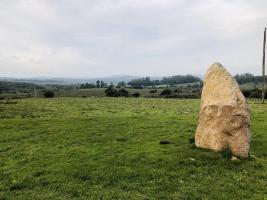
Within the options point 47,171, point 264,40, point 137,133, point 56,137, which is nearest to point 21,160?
point 47,171

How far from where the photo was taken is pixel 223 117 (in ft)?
43.2

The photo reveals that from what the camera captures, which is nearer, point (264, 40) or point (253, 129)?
point (253, 129)

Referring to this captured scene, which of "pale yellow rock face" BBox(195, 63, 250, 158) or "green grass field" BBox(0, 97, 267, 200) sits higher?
"pale yellow rock face" BBox(195, 63, 250, 158)

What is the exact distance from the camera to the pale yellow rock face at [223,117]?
12867 millimetres

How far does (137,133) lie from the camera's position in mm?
18484

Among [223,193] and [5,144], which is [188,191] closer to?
[223,193]

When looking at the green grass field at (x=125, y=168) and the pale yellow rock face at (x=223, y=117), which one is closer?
the green grass field at (x=125, y=168)

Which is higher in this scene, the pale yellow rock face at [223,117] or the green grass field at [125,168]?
the pale yellow rock face at [223,117]

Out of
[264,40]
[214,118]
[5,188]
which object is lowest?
[5,188]

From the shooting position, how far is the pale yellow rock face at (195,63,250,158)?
12867 millimetres

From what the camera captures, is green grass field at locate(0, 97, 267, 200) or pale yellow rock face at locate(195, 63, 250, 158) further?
pale yellow rock face at locate(195, 63, 250, 158)

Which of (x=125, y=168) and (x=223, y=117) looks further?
(x=223, y=117)

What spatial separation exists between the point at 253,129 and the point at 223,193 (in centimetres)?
1127

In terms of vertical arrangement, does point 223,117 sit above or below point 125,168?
above
